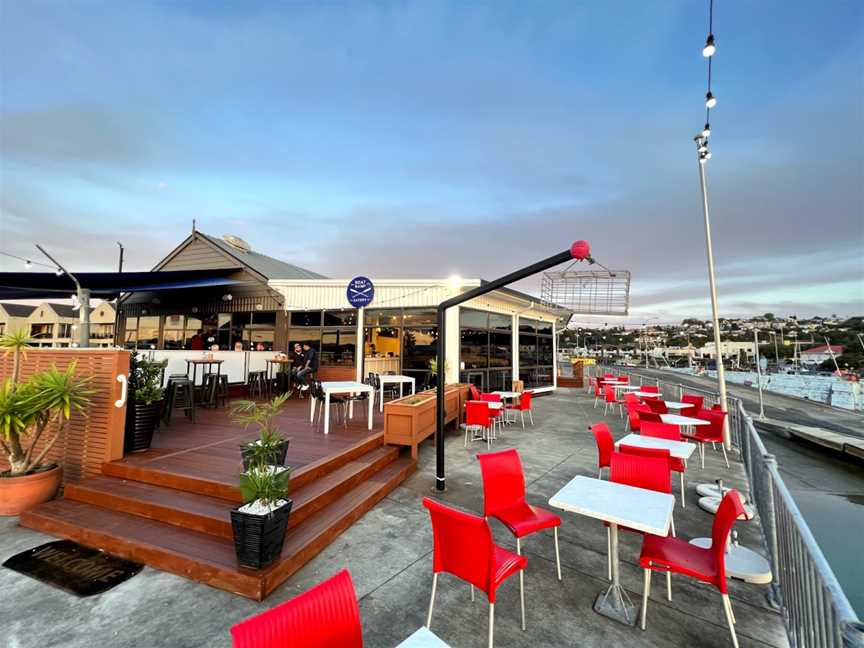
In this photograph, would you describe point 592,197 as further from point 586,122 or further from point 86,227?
point 86,227

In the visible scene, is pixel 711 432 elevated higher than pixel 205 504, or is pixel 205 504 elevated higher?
pixel 711 432

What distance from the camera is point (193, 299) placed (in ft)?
38.2

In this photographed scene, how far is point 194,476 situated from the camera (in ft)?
11.9

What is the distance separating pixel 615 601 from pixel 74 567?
13.6 feet

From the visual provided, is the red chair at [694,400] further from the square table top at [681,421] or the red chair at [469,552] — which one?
the red chair at [469,552]

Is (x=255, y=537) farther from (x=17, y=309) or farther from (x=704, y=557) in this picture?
(x=17, y=309)

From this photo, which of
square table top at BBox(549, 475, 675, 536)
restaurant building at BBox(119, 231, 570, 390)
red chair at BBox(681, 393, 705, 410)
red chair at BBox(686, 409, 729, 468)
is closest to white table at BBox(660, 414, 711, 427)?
red chair at BBox(686, 409, 729, 468)

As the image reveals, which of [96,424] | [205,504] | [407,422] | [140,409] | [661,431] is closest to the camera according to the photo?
[205,504]

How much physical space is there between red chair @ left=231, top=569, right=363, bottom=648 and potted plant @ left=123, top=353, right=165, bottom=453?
4.47 m

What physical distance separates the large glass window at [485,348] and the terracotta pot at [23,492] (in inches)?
314

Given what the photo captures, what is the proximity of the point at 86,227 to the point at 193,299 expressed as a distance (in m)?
9.00

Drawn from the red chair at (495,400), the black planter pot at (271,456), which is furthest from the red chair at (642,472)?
the red chair at (495,400)

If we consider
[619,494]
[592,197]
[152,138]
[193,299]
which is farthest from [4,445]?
[592,197]

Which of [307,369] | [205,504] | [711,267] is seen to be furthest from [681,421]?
[307,369]
